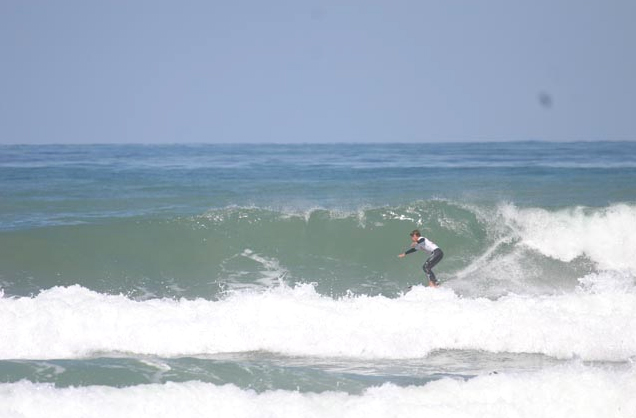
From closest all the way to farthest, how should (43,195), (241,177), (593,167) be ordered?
1. (43,195)
2. (241,177)
3. (593,167)

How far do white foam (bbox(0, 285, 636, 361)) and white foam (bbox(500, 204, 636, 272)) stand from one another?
14.8 ft

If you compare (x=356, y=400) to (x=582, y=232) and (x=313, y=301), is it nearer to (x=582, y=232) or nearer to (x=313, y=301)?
(x=313, y=301)

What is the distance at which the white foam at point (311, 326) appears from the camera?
12.4 m

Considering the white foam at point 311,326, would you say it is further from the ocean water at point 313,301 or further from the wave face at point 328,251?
the wave face at point 328,251

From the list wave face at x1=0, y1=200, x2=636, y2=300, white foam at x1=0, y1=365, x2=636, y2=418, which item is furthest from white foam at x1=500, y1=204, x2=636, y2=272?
white foam at x1=0, y1=365, x2=636, y2=418

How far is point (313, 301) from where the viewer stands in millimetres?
13953

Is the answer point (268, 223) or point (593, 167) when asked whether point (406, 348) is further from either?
point (593, 167)

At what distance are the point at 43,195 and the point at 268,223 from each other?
27.9ft

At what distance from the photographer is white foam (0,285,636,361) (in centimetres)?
1241

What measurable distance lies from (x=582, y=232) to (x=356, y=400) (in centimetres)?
1192

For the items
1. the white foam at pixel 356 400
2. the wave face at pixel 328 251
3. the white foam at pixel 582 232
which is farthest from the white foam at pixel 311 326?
the white foam at pixel 582 232

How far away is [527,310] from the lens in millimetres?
13773

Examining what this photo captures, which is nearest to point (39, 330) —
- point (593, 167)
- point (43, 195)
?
point (43, 195)

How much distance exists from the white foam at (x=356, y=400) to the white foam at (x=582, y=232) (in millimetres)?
8811
